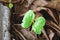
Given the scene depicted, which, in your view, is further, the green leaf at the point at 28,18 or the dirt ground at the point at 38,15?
the dirt ground at the point at 38,15

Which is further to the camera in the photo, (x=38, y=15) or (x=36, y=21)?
(x=38, y=15)

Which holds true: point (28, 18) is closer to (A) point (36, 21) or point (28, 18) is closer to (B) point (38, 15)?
(A) point (36, 21)

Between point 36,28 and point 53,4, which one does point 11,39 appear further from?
point 53,4

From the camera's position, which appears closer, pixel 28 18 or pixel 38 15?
pixel 28 18

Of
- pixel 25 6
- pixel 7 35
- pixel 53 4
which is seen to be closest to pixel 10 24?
pixel 7 35

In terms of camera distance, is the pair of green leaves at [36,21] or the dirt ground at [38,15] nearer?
the pair of green leaves at [36,21]

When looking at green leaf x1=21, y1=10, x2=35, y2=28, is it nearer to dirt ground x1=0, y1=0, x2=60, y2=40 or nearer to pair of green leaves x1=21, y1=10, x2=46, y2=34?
pair of green leaves x1=21, y1=10, x2=46, y2=34

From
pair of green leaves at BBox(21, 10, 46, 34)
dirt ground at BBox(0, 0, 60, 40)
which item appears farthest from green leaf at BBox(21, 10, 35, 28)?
dirt ground at BBox(0, 0, 60, 40)

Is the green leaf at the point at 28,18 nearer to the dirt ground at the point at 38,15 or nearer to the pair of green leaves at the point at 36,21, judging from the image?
the pair of green leaves at the point at 36,21

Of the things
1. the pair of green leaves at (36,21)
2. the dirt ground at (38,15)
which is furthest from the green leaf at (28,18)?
the dirt ground at (38,15)

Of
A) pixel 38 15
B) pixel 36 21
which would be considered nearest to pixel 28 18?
pixel 36 21

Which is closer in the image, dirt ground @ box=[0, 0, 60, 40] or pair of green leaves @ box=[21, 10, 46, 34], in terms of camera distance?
pair of green leaves @ box=[21, 10, 46, 34]
